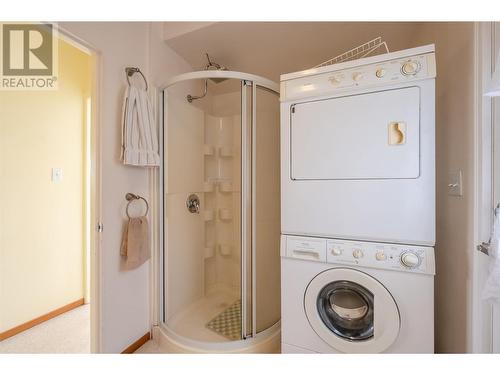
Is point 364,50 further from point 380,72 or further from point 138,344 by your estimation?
point 138,344

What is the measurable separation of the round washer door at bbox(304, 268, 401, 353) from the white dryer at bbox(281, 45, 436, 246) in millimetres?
238

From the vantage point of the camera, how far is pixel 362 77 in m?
1.18

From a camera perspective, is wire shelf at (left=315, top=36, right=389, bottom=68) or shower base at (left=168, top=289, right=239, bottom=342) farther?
shower base at (left=168, top=289, right=239, bottom=342)

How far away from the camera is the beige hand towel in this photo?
4.99 feet

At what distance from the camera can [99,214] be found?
1.42m

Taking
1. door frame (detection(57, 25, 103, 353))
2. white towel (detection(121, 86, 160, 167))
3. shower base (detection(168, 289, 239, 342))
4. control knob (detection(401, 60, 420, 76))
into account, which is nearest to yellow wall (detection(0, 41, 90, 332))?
door frame (detection(57, 25, 103, 353))

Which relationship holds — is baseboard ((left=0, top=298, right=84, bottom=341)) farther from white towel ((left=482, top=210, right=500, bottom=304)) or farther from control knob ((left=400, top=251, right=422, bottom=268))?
white towel ((left=482, top=210, right=500, bottom=304))

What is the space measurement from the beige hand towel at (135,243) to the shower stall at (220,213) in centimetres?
21

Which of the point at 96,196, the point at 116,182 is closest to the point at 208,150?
the point at 116,182

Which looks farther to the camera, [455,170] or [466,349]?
[455,170]
